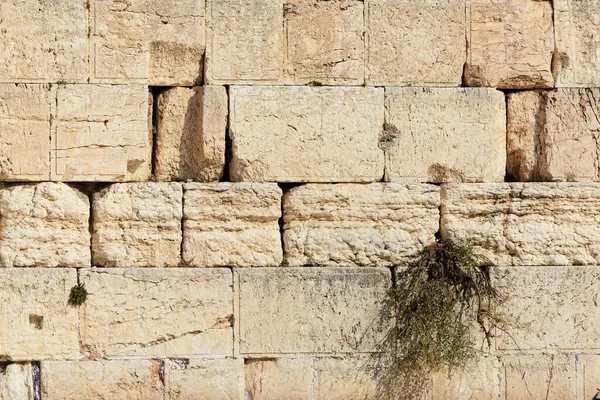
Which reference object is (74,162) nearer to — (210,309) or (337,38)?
(210,309)

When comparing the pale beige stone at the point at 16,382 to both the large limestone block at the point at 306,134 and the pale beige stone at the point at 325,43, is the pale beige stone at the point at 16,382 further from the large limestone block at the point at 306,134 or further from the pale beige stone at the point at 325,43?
the pale beige stone at the point at 325,43

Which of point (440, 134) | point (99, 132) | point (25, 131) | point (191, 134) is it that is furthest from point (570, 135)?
point (25, 131)

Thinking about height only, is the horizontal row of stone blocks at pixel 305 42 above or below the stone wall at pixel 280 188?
A: above

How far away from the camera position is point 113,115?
21.4 feet

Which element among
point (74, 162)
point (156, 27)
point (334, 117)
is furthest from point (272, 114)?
point (74, 162)

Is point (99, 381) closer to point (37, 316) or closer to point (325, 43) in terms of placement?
point (37, 316)

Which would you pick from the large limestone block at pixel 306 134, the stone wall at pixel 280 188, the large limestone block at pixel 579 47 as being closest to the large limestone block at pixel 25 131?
the stone wall at pixel 280 188

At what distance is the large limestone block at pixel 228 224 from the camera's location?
6.51 metres

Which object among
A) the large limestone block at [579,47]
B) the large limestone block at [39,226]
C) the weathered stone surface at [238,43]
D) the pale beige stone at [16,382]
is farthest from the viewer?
the large limestone block at [579,47]

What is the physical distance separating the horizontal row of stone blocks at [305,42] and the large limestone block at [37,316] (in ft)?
4.98

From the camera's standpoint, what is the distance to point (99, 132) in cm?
652

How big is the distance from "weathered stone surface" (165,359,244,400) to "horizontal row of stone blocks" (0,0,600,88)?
2184mm

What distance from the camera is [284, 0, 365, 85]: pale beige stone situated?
671 centimetres

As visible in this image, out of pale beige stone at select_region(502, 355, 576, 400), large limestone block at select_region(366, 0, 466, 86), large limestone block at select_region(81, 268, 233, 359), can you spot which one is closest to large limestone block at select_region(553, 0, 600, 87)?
large limestone block at select_region(366, 0, 466, 86)
